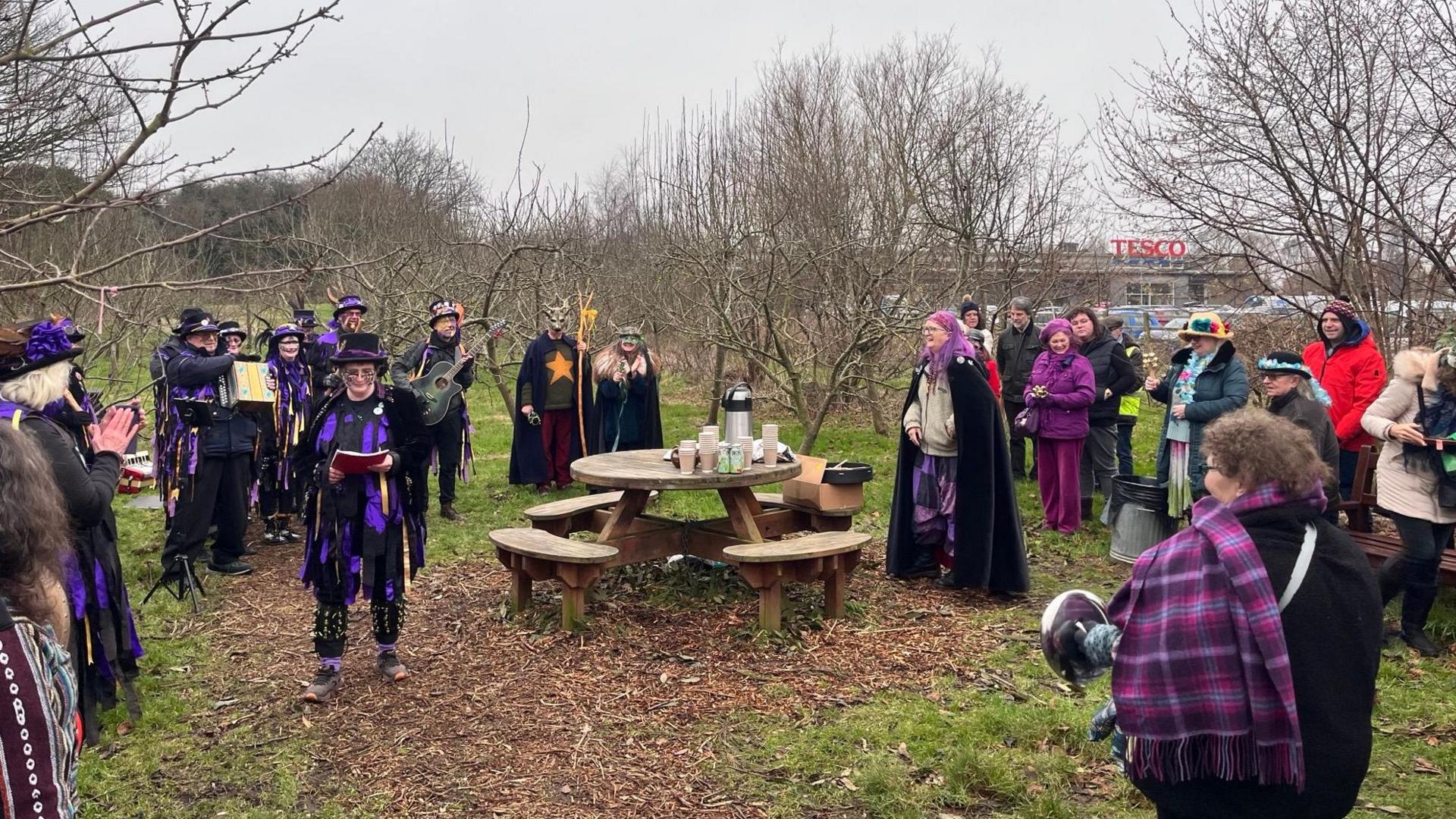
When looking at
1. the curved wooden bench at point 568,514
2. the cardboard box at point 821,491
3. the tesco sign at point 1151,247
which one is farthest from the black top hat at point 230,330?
the tesco sign at point 1151,247

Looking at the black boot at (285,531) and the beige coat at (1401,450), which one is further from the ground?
Result: the beige coat at (1401,450)

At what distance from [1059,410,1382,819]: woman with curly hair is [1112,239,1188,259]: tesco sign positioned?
760 cm

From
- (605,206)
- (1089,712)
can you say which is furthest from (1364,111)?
(605,206)

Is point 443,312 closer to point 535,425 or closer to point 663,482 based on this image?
point 535,425

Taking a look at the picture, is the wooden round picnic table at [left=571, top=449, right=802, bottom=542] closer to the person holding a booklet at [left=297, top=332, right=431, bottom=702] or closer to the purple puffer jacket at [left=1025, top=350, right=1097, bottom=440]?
the person holding a booklet at [left=297, top=332, right=431, bottom=702]

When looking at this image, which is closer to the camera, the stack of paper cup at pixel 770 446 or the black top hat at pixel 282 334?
the stack of paper cup at pixel 770 446

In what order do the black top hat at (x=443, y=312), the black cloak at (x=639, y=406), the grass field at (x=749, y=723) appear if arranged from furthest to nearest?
the black cloak at (x=639, y=406) → the black top hat at (x=443, y=312) → the grass field at (x=749, y=723)

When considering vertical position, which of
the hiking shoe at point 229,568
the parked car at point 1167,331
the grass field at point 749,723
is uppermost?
the parked car at point 1167,331

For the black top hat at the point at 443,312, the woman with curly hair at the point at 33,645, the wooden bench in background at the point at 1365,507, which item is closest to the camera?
the woman with curly hair at the point at 33,645

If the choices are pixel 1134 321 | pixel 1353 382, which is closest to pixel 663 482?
pixel 1353 382

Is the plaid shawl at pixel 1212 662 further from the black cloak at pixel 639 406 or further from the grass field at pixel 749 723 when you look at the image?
the black cloak at pixel 639 406

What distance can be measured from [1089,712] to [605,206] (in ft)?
48.2

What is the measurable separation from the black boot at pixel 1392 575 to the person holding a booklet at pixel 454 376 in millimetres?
6487

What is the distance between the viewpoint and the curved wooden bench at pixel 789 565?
18.5 feet
